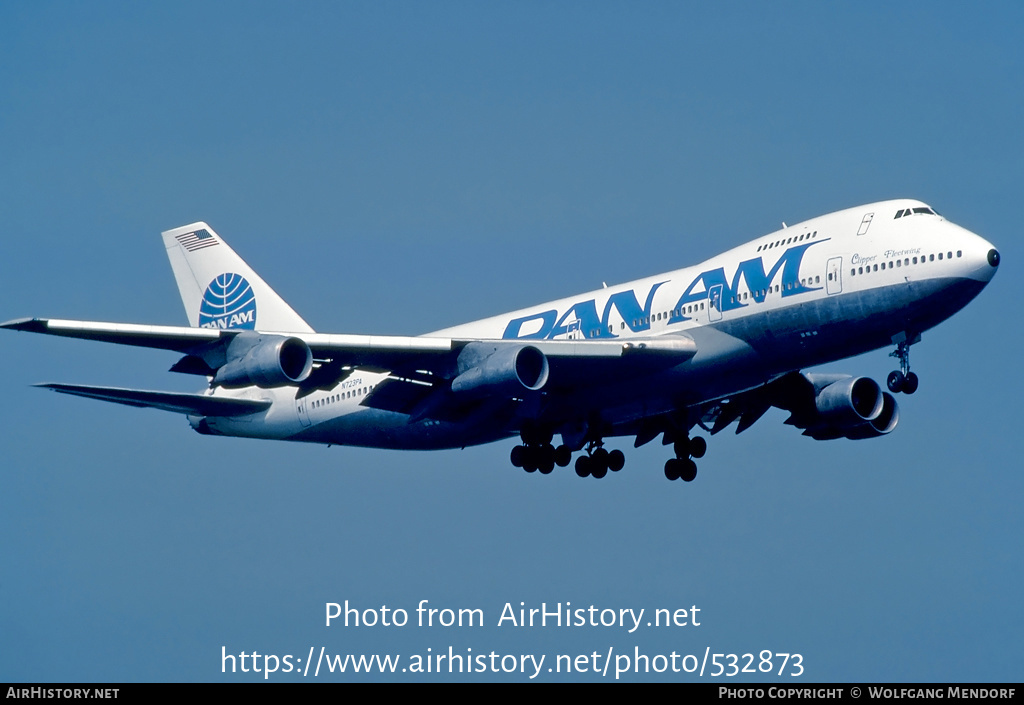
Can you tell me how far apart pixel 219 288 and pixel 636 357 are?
1887cm

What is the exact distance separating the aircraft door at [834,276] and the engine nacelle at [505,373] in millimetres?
7625

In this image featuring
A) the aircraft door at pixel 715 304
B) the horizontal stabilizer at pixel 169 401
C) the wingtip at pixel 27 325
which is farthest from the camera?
the horizontal stabilizer at pixel 169 401

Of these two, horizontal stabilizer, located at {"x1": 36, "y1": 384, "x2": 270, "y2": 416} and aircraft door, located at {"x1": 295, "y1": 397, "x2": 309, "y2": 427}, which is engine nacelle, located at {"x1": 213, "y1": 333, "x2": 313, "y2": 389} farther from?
aircraft door, located at {"x1": 295, "y1": 397, "x2": 309, "y2": 427}

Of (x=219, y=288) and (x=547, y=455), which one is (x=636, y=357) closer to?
(x=547, y=455)

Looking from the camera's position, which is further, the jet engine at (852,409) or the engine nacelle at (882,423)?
the engine nacelle at (882,423)

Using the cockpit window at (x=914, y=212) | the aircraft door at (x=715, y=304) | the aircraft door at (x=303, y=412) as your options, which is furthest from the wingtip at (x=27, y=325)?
the cockpit window at (x=914, y=212)

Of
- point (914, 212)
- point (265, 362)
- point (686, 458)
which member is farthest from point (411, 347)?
point (914, 212)

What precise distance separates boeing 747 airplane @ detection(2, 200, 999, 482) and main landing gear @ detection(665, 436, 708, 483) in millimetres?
62

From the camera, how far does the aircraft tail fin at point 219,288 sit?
164 feet

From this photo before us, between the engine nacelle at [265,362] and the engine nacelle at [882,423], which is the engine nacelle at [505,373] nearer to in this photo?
the engine nacelle at [265,362]

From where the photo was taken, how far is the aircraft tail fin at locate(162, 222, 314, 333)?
49906 mm

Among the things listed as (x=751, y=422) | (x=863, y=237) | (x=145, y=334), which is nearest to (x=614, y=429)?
(x=751, y=422)

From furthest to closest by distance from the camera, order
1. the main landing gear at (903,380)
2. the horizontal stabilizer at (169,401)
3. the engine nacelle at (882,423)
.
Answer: the engine nacelle at (882,423), the horizontal stabilizer at (169,401), the main landing gear at (903,380)

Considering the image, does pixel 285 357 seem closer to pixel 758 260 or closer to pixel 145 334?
pixel 145 334
